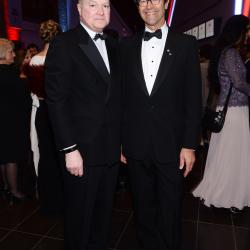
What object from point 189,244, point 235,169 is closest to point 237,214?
point 235,169

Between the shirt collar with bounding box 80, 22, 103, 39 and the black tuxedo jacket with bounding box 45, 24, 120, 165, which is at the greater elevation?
the shirt collar with bounding box 80, 22, 103, 39

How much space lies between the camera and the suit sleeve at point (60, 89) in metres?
1.83

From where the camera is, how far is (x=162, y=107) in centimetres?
209

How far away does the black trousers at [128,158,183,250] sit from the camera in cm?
222

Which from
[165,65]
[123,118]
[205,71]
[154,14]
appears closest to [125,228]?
[123,118]

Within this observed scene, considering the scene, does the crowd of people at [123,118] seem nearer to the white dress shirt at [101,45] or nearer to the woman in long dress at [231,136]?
the white dress shirt at [101,45]

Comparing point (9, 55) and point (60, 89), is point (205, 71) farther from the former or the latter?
point (60, 89)

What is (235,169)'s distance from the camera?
3289 mm

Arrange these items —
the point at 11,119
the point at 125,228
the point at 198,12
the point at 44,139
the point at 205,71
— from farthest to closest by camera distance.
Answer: the point at 198,12 < the point at 205,71 < the point at 11,119 < the point at 44,139 < the point at 125,228

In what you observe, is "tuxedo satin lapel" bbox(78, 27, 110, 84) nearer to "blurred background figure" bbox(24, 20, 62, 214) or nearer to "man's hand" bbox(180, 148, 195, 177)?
"man's hand" bbox(180, 148, 195, 177)

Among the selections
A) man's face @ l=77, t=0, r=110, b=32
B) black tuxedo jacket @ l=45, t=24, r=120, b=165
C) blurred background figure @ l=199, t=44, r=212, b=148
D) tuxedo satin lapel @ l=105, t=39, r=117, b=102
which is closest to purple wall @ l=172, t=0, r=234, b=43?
blurred background figure @ l=199, t=44, r=212, b=148

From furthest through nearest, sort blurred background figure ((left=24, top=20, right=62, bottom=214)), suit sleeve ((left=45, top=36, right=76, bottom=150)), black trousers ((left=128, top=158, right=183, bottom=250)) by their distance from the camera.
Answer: blurred background figure ((left=24, top=20, right=62, bottom=214)) < black trousers ((left=128, top=158, right=183, bottom=250)) < suit sleeve ((left=45, top=36, right=76, bottom=150))

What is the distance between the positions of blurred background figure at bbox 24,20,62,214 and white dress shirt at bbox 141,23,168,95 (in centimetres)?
121

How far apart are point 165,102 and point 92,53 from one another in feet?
1.89
